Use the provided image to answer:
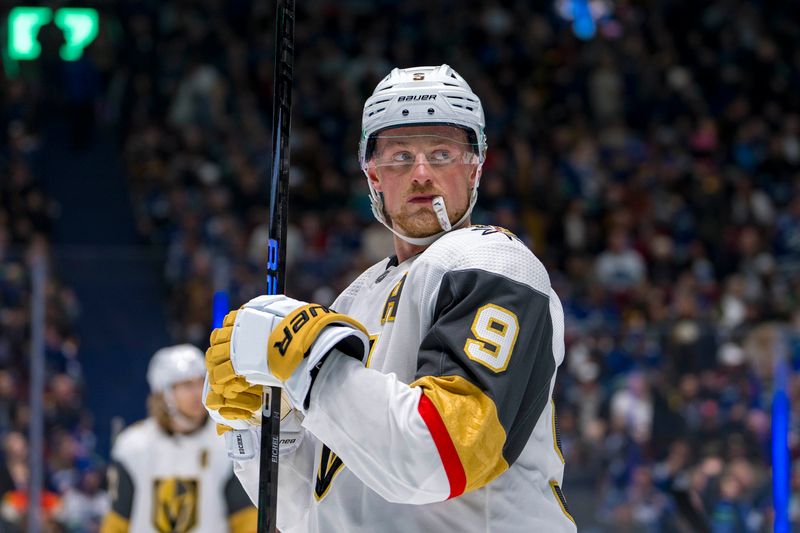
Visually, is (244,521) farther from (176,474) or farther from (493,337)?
(493,337)

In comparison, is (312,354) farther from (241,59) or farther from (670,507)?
(241,59)

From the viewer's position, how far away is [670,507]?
5938 mm

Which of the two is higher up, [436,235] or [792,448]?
[436,235]

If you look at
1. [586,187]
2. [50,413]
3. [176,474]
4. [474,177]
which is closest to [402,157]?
[474,177]

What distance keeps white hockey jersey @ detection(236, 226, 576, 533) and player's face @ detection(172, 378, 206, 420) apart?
2.55m

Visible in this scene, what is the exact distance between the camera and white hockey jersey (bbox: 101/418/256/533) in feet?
14.9

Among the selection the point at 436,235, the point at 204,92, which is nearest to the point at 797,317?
the point at 436,235

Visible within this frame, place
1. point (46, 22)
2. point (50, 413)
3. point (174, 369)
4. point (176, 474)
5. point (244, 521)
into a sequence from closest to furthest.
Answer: point (244, 521), point (176, 474), point (174, 369), point (50, 413), point (46, 22)

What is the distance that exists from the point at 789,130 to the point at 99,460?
7.45 m

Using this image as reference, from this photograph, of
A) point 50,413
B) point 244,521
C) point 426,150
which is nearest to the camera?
point 426,150

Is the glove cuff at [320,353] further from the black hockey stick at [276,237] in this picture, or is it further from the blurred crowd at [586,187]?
the blurred crowd at [586,187]

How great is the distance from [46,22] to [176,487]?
8600mm

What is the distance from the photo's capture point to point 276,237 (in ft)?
7.26

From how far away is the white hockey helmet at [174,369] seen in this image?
15.5ft
